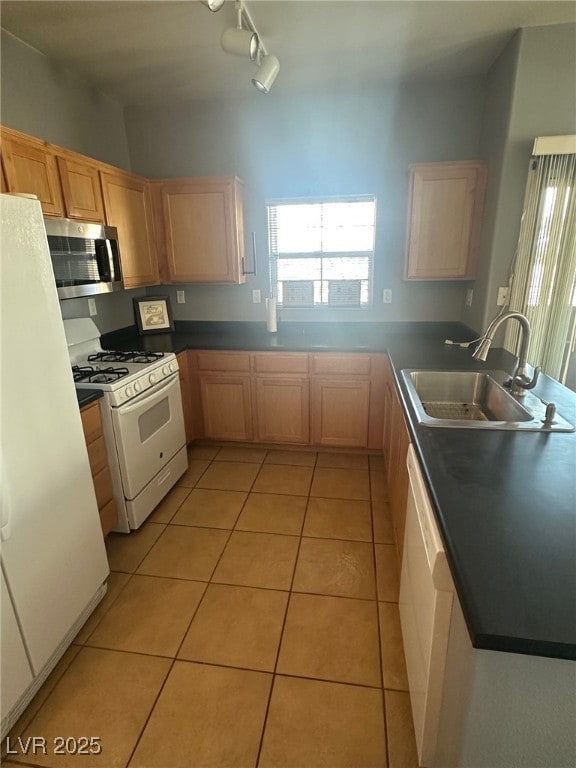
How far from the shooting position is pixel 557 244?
2.26 metres

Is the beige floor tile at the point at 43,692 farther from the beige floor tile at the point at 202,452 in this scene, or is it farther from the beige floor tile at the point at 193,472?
the beige floor tile at the point at 202,452

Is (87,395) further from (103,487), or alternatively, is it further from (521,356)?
(521,356)

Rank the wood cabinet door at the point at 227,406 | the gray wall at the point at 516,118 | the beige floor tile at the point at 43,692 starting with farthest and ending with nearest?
the wood cabinet door at the point at 227,406 → the gray wall at the point at 516,118 → the beige floor tile at the point at 43,692

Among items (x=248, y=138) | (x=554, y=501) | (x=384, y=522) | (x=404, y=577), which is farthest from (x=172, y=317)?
(x=554, y=501)

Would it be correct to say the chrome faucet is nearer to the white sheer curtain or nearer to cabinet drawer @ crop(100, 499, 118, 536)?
the white sheer curtain

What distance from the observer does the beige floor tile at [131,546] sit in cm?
204

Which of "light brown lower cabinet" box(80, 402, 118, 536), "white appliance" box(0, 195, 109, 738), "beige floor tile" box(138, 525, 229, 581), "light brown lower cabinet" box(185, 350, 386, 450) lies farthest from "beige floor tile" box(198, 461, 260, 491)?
"white appliance" box(0, 195, 109, 738)

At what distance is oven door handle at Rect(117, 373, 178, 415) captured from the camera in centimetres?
209

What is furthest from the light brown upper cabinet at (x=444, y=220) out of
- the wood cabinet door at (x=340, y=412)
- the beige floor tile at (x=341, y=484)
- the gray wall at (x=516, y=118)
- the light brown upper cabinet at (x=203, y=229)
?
the beige floor tile at (x=341, y=484)

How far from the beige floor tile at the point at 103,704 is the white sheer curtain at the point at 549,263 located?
8.66ft

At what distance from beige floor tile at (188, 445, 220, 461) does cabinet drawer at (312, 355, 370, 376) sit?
111 cm

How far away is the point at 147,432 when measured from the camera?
232 cm

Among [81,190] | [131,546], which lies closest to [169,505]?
[131,546]

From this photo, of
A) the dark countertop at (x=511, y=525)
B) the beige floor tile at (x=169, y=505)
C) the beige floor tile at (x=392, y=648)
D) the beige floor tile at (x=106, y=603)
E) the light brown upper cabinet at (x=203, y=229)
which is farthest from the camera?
the light brown upper cabinet at (x=203, y=229)
